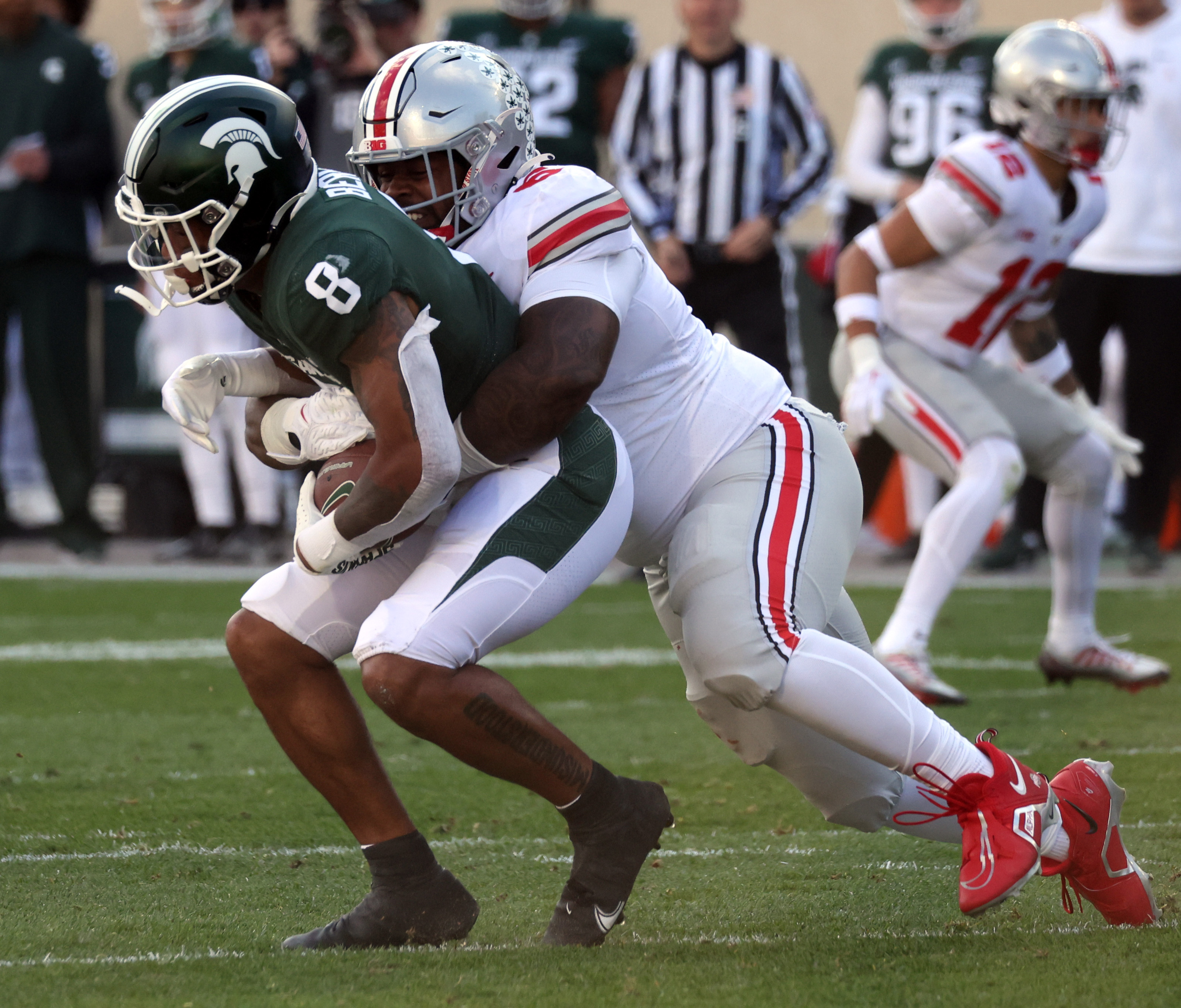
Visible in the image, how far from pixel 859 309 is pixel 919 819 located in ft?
7.31

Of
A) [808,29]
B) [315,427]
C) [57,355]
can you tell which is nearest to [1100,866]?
[315,427]

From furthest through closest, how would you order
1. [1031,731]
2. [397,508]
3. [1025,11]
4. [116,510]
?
[1025,11], [116,510], [1031,731], [397,508]

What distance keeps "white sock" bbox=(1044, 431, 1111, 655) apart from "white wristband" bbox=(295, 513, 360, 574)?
2731 millimetres

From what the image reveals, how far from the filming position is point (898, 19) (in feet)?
33.8

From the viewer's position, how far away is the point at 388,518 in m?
2.56

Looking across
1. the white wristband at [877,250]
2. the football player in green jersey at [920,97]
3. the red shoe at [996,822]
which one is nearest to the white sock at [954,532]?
the white wristband at [877,250]

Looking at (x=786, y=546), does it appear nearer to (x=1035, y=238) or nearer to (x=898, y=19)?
(x=1035, y=238)

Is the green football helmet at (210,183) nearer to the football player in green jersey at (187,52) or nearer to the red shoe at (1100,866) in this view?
the red shoe at (1100,866)

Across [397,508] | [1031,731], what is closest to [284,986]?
[397,508]

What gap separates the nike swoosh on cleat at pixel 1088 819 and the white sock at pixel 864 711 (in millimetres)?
160

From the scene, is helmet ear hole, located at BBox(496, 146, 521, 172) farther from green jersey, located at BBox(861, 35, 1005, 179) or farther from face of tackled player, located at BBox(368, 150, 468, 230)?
green jersey, located at BBox(861, 35, 1005, 179)

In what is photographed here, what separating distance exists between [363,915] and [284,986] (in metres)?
0.27

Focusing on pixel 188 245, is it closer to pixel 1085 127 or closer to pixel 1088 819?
pixel 1088 819

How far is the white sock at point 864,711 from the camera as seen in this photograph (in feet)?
8.70
